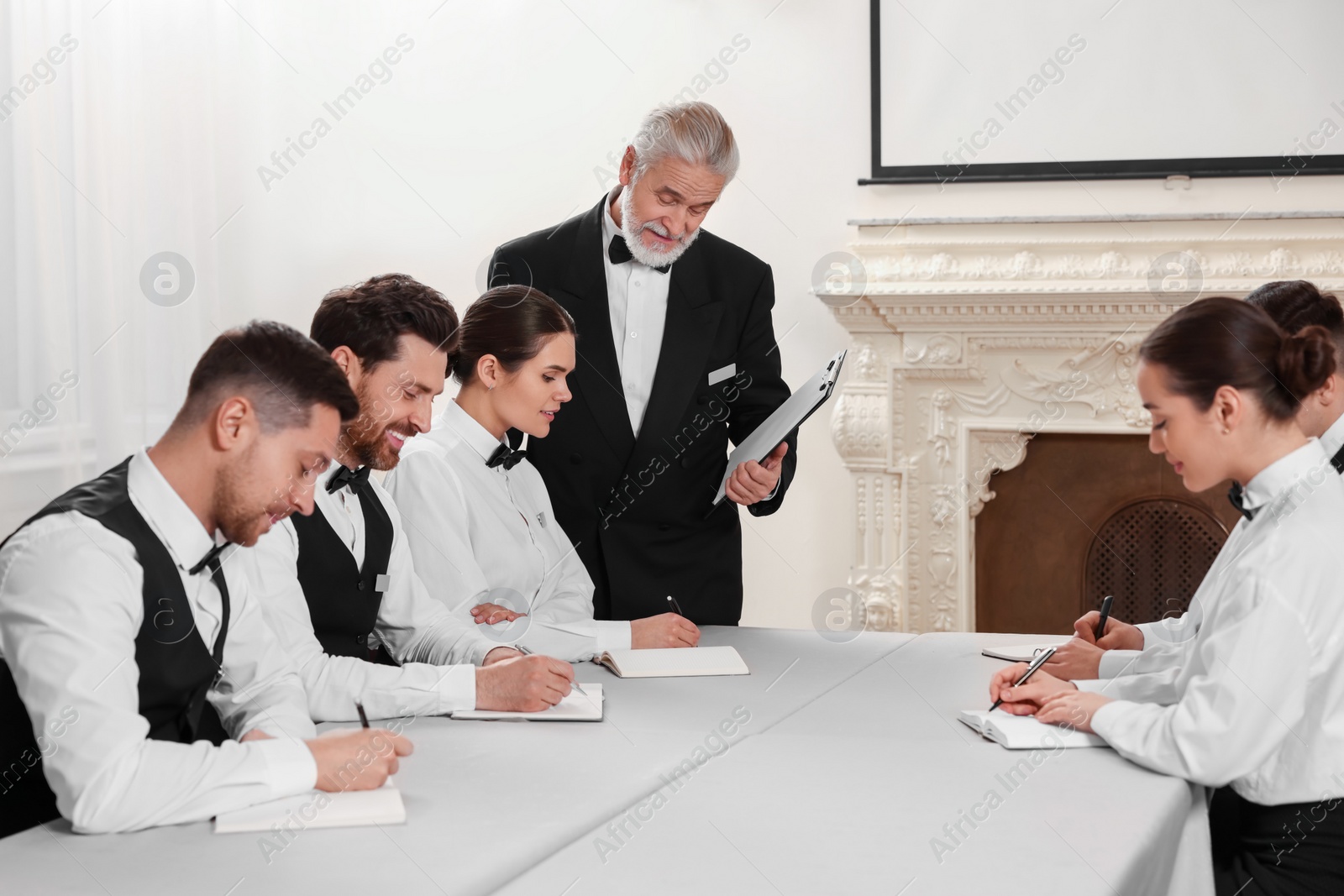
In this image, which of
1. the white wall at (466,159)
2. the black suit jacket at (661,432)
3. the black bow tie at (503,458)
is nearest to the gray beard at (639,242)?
the black suit jacket at (661,432)

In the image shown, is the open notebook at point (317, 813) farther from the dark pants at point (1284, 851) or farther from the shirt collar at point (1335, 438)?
the shirt collar at point (1335, 438)

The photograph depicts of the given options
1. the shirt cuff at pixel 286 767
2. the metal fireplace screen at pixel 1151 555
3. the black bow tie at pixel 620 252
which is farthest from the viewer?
the metal fireplace screen at pixel 1151 555

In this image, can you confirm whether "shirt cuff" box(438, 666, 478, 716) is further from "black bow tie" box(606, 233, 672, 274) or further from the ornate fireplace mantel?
the ornate fireplace mantel

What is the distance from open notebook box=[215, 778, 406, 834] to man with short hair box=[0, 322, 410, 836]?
0.6 inches

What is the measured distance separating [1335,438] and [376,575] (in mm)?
1603

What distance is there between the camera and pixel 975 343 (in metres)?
4.04

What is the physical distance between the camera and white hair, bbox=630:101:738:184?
238cm

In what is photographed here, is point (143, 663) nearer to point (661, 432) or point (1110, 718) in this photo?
point (1110, 718)

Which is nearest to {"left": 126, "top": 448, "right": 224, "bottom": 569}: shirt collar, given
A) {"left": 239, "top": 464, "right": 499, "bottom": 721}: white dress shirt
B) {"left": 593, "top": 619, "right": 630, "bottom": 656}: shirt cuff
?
{"left": 239, "top": 464, "right": 499, "bottom": 721}: white dress shirt

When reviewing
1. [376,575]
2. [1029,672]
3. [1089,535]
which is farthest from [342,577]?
[1089,535]

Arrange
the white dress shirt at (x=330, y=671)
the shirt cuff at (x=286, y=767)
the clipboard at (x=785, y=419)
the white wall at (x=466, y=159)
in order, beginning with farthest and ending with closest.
→ the white wall at (x=466, y=159)
the clipboard at (x=785, y=419)
the white dress shirt at (x=330, y=671)
the shirt cuff at (x=286, y=767)

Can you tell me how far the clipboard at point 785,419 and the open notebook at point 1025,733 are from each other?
63cm

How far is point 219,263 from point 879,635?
3129 millimetres

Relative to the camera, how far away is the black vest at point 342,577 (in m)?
1.88
